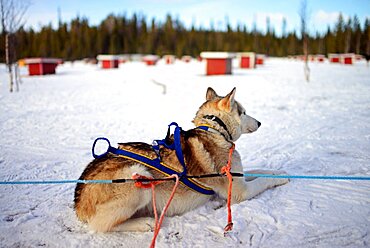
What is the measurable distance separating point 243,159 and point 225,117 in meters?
1.87

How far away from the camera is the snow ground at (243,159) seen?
107 inches

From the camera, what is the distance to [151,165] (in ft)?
9.46

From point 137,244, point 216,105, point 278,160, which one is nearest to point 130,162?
point 137,244

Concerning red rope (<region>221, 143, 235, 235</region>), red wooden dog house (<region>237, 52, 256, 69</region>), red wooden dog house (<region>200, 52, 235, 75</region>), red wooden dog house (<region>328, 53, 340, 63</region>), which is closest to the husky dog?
red rope (<region>221, 143, 235, 235</region>)

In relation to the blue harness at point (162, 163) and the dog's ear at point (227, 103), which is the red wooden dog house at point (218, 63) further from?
the blue harness at point (162, 163)

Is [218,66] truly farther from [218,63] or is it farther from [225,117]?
[225,117]

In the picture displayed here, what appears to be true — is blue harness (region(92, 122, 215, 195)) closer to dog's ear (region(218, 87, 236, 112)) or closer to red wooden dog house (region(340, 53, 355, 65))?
dog's ear (region(218, 87, 236, 112))

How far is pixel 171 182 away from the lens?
2926 millimetres

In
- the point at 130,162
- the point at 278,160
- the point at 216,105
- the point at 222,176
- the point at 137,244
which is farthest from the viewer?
the point at 278,160

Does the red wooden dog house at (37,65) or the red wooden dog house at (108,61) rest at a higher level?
the red wooden dog house at (108,61)

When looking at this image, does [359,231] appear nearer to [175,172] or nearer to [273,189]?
[273,189]

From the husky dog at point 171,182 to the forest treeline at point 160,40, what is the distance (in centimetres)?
6444

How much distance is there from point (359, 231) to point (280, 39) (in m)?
86.6

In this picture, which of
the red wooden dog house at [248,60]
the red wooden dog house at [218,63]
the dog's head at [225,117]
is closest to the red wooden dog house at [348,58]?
the red wooden dog house at [248,60]
